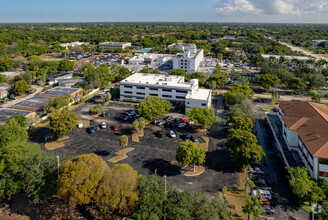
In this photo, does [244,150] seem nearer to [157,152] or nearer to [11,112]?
[157,152]

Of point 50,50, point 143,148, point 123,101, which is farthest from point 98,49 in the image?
point 143,148

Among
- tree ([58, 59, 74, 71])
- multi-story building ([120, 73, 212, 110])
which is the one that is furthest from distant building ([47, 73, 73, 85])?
multi-story building ([120, 73, 212, 110])

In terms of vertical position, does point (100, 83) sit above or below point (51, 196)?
above

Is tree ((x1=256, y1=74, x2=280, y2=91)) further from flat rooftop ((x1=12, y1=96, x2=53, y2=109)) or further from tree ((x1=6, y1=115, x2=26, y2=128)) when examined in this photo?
tree ((x1=6, y1=115, x2=26, y2=128))

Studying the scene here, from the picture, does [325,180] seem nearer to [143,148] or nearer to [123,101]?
[143,148]

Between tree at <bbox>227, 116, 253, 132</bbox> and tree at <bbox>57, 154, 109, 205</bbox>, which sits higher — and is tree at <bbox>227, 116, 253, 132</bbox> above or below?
above

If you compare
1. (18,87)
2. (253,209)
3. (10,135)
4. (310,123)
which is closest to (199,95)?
(310,123)
